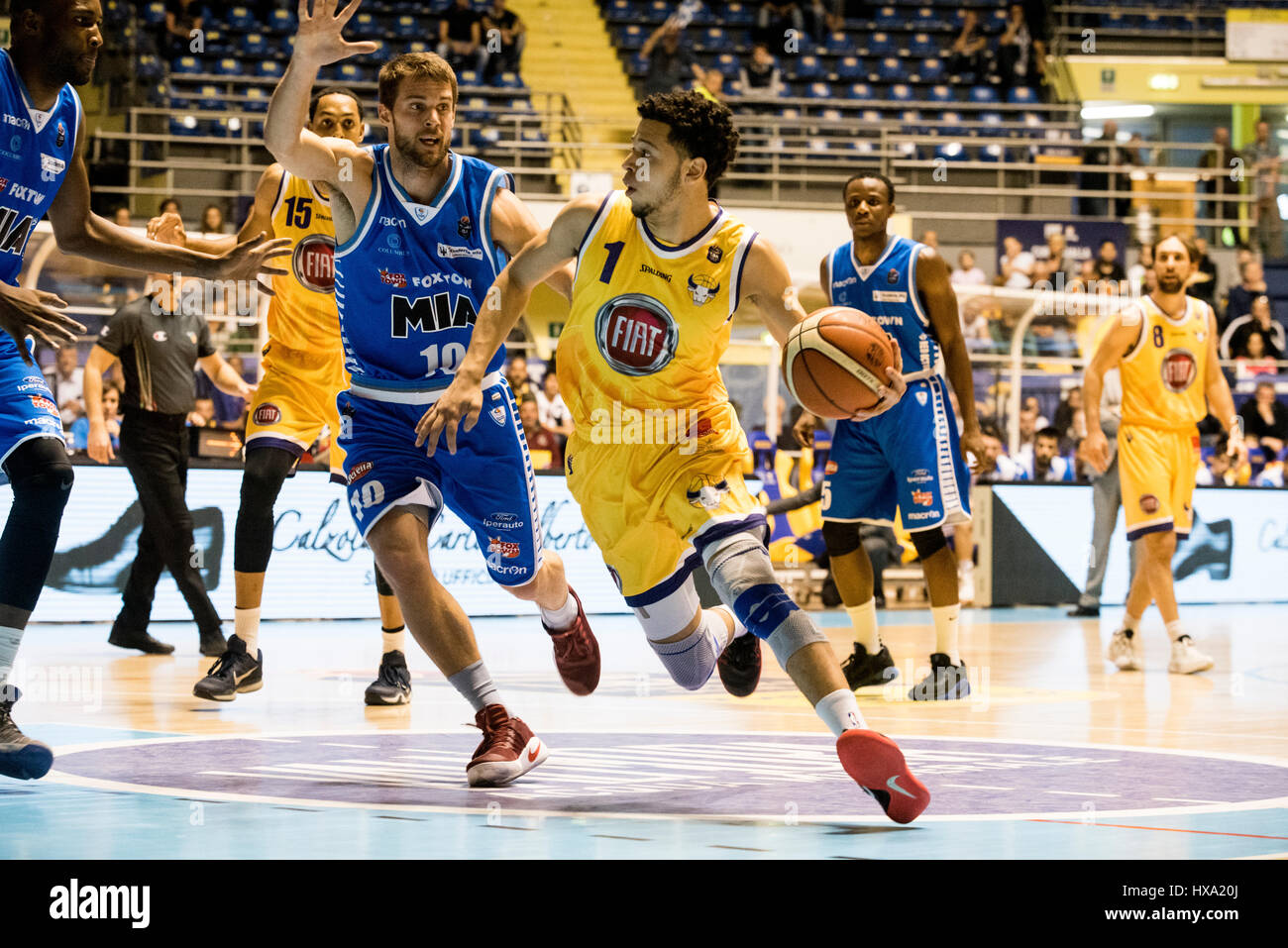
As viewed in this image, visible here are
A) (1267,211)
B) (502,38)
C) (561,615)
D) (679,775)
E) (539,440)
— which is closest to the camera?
(679,775)

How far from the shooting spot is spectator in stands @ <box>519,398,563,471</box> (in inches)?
557

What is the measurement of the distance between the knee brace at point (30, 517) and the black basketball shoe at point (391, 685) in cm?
264

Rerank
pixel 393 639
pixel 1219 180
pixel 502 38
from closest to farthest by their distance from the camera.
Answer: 1. pixel 393 639
2. pixel 1219 180
3. pixel 502 38

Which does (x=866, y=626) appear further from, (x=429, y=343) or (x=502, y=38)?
(x=502, y=38)

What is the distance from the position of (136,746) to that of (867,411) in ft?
9.43

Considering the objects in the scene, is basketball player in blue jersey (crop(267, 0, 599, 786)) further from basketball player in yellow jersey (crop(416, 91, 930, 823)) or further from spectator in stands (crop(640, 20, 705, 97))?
spectator in stands (crop(640, 20, 705, 97))

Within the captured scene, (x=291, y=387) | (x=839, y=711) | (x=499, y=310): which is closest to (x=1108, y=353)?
(x=291, y=387)

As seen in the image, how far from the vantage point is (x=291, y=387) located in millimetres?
7359

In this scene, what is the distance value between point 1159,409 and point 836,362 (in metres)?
5.32

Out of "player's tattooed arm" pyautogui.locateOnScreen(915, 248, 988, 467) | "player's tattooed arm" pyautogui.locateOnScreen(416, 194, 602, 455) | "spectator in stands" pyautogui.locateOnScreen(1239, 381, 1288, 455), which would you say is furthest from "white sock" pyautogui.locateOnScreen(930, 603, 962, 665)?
"spectator in stands" pyautogui.locateOnScreen(1239, 381, 1288, 455)

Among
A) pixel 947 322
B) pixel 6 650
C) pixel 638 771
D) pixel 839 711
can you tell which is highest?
pixel 947 322

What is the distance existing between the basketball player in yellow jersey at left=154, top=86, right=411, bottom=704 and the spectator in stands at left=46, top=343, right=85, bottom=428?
23.2 ft

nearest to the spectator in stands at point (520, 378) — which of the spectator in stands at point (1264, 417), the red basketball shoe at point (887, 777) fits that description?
the spectator in stands at point (1264, 417)
